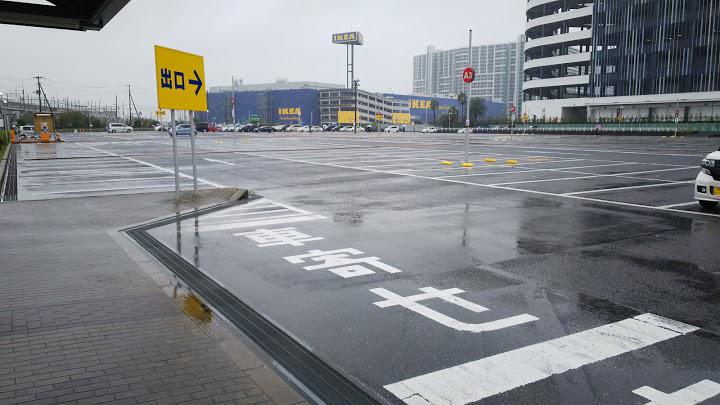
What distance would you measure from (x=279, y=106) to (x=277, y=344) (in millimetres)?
164018

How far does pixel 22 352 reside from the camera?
438 cm

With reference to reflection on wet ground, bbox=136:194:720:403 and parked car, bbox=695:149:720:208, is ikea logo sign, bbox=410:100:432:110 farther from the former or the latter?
reflection on wet ground, bbox=136:194:720:403

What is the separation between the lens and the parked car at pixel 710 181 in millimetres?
10938

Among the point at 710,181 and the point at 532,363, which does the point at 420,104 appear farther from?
the point at 532,363

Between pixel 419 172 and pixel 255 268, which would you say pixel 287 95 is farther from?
pixel 255 268

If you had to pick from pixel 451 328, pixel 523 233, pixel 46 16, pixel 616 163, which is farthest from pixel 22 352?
pixel 616 163

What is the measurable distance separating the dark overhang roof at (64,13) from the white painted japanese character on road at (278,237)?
376cm

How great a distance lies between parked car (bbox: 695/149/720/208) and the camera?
431 inches

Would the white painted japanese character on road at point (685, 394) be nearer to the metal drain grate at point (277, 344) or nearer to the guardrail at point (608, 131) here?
the metal drain grate at point (277, 344)

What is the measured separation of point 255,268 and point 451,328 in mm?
3028

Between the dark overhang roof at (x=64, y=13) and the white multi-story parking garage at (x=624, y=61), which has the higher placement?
the white multi-story parking garage at (x=624, y=61)

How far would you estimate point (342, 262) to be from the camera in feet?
24.1

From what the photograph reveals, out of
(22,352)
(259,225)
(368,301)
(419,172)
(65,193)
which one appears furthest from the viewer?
(419,172)

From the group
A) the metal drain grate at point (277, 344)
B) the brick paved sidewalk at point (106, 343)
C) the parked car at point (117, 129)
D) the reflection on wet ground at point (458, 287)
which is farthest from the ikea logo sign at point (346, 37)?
the metal drain grate at point (277, 344)
